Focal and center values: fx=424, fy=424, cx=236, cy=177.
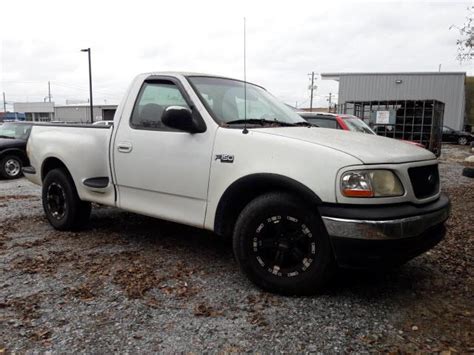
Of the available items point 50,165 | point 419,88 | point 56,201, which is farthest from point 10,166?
point 419,88

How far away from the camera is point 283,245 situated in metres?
3.24

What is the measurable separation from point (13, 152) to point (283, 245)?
33.5 ft

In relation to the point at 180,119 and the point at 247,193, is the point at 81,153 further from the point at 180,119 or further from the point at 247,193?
the point at 247,193

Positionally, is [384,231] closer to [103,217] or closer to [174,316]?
[174,316]

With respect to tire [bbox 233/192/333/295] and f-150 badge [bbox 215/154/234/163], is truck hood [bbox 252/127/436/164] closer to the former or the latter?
f-150 badge [bbox 215/154/234/163]

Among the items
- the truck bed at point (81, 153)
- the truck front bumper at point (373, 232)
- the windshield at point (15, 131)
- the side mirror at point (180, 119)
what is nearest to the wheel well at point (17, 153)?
the windshield at point (15, 131)

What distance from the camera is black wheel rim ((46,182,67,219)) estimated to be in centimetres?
519

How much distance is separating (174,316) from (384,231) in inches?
62.2

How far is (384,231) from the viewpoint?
9.45ft

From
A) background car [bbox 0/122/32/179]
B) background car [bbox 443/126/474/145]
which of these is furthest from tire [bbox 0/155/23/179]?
background car [bbox 443/126/474/145]

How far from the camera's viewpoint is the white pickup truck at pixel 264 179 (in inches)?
117

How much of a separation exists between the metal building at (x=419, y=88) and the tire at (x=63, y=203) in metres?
29.6

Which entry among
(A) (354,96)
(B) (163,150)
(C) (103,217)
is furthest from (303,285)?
(A) (354,96)

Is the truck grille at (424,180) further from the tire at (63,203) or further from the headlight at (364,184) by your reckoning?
the tire at (63,203)
